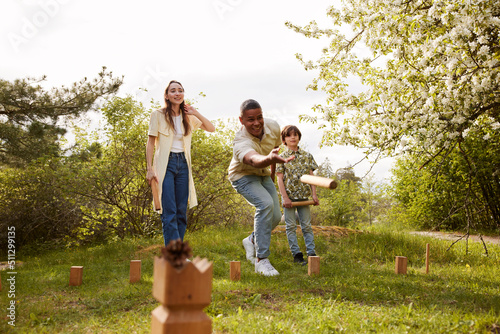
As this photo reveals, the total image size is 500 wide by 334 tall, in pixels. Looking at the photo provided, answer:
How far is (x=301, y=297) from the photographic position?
12.5 feet

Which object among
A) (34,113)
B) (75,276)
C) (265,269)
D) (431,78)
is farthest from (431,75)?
(34,113)

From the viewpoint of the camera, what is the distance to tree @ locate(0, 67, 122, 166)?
9750 mm

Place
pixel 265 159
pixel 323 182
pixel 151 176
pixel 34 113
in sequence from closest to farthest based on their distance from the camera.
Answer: pixel 323 182
pixel 265 159
pixel 151 176
pixel 34 113

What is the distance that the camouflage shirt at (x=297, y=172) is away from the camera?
580 cm

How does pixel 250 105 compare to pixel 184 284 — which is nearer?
pixel 184 284

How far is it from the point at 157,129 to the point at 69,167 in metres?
5.16

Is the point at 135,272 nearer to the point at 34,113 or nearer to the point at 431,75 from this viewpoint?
the point at 431,75

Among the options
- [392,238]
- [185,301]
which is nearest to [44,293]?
[185,301]

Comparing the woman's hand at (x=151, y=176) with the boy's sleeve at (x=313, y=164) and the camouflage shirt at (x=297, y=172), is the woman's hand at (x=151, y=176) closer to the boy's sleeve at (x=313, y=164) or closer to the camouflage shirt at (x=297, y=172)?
the camouflage shirt at (x=297, y=172)

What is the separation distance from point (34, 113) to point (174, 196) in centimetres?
708

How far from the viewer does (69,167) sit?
29.6 ft

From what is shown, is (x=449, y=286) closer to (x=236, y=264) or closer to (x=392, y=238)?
(x=236, y=264)

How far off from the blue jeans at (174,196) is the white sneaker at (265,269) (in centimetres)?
101

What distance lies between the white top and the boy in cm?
154
